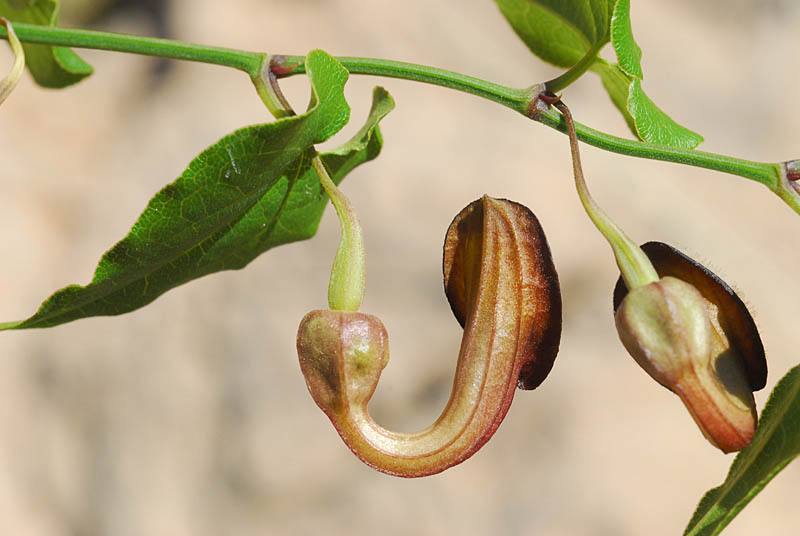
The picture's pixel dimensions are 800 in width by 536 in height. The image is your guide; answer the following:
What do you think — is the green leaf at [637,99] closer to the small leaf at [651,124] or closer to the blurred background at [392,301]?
the small leaf at [651,124]

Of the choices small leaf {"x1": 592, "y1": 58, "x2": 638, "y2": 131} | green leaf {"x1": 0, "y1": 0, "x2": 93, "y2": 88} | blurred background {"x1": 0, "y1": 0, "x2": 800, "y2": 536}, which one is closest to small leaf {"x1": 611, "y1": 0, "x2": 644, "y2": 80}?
small leaf {"x1": 592, "y1": 58, "x2": 638, "y2": 131}

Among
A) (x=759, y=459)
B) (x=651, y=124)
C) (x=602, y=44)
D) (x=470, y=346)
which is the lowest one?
(x=759, y=459)

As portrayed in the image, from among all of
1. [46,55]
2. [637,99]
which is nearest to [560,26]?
[637,99]

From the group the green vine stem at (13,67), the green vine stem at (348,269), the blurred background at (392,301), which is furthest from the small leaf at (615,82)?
the blurred background at (392,301)

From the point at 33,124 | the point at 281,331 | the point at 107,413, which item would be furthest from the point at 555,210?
the point at 33,124

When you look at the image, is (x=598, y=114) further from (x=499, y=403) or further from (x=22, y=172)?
(x=499, y=403)

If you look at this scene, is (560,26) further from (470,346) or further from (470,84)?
(470,346)

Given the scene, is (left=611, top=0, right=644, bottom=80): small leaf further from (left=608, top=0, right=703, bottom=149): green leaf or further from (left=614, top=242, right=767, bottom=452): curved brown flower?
(left=614, top=242, right=767, bottom=452): curved brown flower
